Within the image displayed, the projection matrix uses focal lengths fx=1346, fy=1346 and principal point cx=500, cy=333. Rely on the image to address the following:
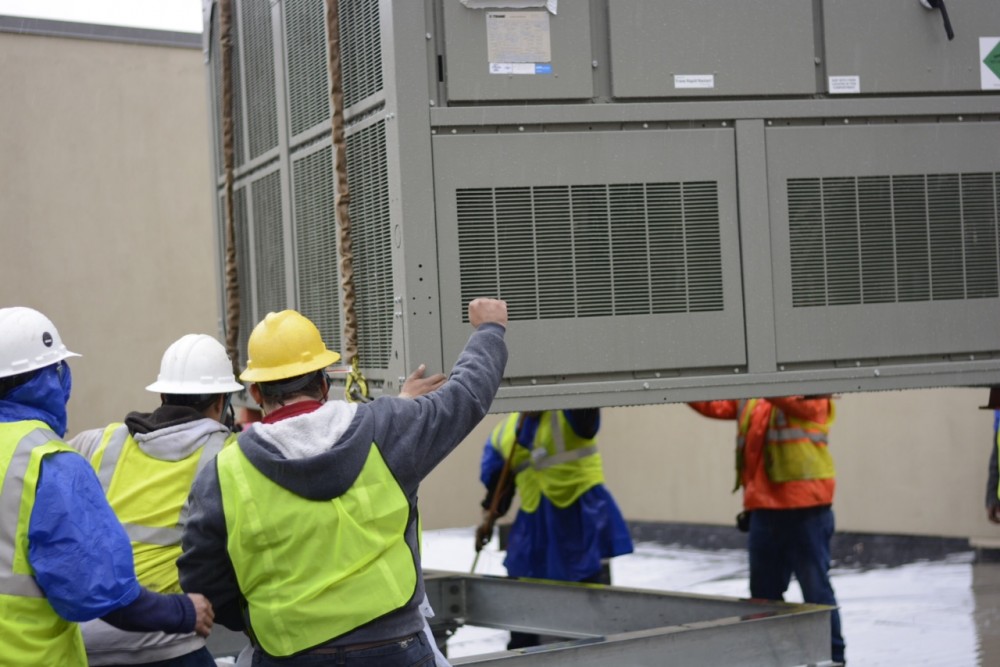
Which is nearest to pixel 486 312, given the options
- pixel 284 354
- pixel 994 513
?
pixel 284 354

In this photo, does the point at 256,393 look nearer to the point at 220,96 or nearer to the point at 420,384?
the point at 420,384

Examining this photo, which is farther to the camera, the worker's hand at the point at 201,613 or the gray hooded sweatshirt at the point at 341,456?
the worker's hand at the point at 201,613

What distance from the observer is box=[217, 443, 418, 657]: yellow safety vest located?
3525 millimetres

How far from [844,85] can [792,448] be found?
2.82 m

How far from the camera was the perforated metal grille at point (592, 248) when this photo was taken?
4770 millimetres

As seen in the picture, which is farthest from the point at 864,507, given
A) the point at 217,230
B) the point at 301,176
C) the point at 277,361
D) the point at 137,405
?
the point at 277,361

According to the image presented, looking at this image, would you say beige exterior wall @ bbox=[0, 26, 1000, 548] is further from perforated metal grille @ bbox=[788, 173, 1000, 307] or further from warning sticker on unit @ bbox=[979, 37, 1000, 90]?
warning sticker on unit @ bbox=[979, 37, 1000, 90]

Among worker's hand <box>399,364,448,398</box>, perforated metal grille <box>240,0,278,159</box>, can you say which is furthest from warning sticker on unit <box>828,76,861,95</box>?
perforated metal grille <box>240,0,278,159</box>

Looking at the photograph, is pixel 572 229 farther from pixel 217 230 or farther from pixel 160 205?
pixel 160 205

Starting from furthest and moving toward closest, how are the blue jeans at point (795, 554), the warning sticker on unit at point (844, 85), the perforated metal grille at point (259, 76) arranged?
the blue jeans at point (795, 554) < the perforated metal grille at point (259, 76) < the warning sticker on unit at point (844, 85)

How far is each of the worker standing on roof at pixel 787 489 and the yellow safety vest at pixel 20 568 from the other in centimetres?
438

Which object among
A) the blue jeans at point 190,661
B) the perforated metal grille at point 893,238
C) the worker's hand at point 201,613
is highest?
the perforated metal grille at point 893,238

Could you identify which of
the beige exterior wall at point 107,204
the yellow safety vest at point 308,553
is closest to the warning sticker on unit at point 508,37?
the yellow safety vest at point 308,553

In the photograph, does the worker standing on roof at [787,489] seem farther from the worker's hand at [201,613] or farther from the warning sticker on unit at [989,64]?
the worker's hand at [201,613]
